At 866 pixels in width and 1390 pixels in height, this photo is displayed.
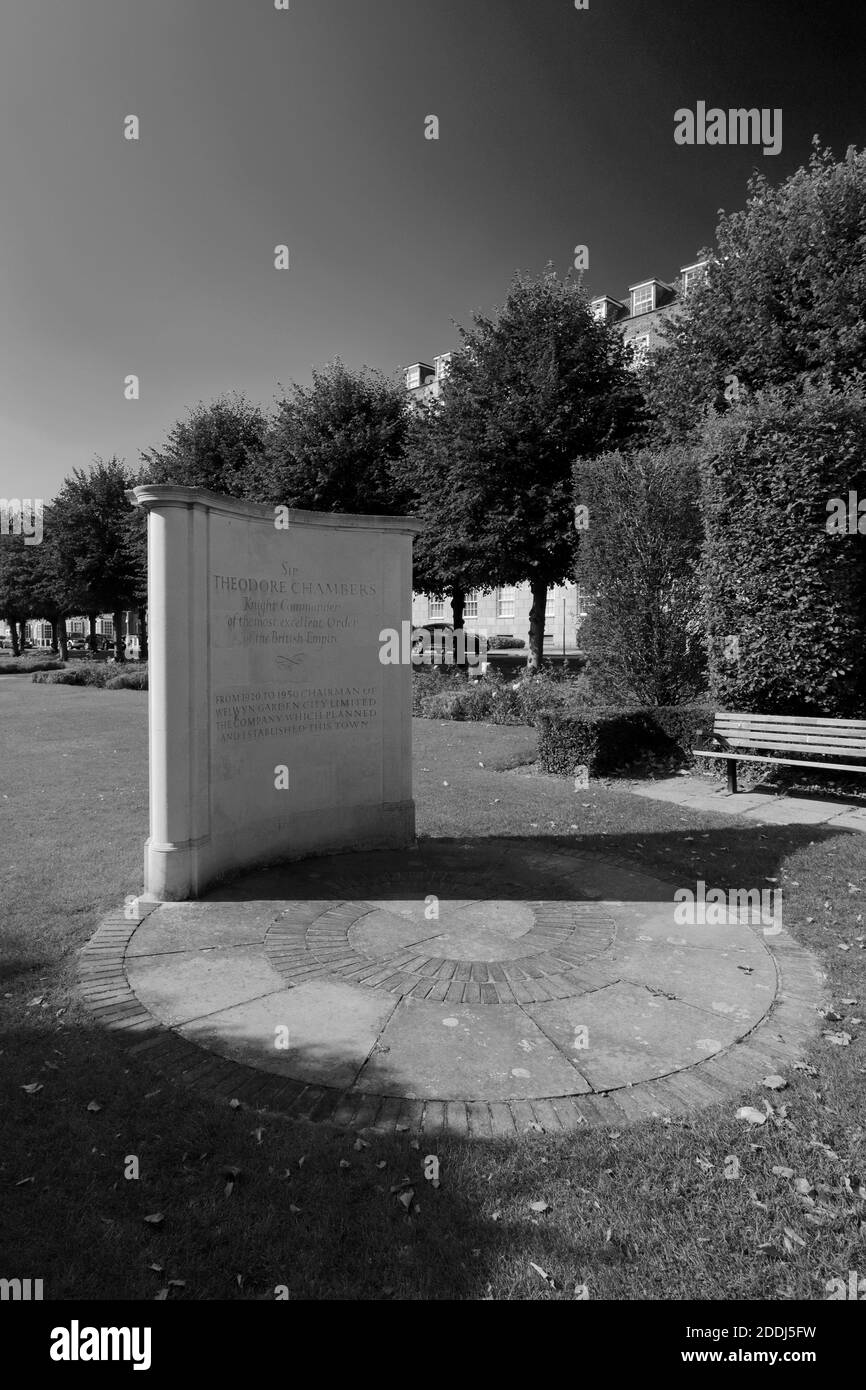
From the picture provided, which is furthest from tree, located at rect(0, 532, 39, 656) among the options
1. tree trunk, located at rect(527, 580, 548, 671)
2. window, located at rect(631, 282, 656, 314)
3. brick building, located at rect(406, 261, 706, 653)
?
window, located at rect(631, 282, 656, 314)

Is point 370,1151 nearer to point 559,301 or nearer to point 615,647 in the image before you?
point 615,647

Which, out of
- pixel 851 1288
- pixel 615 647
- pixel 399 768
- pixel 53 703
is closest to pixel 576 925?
pixel 399 768

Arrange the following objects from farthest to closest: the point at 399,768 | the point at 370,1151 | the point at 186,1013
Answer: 1. the point at 399,768
2. the point at 186,1013
3. the point at 370,1151

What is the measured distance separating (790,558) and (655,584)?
154 inches

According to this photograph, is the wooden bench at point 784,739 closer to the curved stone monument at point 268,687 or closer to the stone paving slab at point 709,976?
the stone paving slab at point 709,976

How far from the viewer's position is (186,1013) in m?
4.12

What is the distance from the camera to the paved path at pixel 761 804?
8625mm

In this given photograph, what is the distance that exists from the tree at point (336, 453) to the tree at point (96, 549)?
12.4 meters

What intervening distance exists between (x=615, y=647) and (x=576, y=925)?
389 inches

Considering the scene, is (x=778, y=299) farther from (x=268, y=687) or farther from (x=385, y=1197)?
(x=385, y=1197)

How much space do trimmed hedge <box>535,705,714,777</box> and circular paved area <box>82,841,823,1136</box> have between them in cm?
516

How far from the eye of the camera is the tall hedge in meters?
10.3

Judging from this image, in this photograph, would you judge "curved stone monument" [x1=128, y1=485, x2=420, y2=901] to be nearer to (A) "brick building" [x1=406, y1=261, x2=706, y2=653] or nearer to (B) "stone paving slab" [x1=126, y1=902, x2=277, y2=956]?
(B) "stone paving slab" [x1=126, y1=902, x2=277, y2=956]
